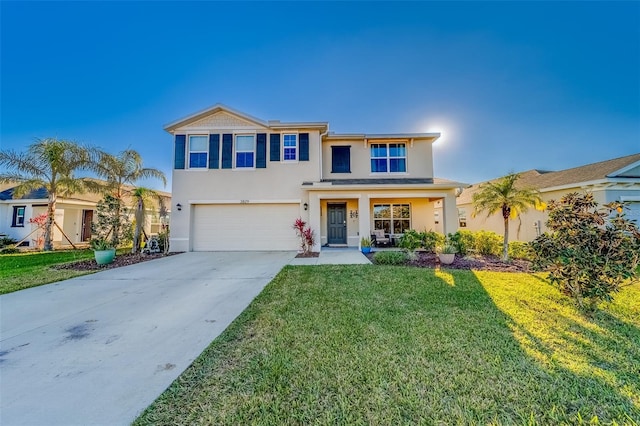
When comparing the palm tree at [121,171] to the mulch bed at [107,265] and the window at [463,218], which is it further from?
the window at [463,218]

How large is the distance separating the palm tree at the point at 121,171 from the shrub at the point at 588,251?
16.8 meters

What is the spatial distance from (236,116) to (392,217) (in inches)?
389

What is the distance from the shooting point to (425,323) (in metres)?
3.93

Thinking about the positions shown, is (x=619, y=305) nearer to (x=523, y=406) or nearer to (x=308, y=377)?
(x=523, y=406)

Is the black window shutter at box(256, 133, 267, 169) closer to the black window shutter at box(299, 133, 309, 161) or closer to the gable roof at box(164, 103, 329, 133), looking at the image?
the gable roof at box(164, 103, 329, 133)

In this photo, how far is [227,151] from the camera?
12.6m

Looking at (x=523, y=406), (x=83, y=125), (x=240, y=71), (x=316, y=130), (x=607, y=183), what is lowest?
(x=523, y=406)

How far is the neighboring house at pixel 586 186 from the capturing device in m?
11.0

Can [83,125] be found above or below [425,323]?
above

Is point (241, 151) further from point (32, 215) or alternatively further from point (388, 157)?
point (32, 215)

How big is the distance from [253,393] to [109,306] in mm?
4344

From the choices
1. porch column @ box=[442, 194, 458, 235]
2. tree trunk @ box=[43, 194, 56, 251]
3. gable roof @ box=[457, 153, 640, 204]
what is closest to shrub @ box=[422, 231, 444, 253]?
porch column @ box=[442, 194, 458, 235]

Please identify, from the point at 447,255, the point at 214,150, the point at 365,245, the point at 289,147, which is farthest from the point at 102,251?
the point at 447,255

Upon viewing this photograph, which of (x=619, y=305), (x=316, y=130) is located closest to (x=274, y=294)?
(x=619, y=305)
